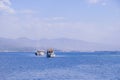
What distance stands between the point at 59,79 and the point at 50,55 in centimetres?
10365

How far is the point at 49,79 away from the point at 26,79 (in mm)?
4114

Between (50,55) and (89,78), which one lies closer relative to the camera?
(89,78)

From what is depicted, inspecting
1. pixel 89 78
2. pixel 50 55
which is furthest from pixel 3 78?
pixel 50 55

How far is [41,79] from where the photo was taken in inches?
2153

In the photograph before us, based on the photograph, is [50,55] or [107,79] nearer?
[107,79]

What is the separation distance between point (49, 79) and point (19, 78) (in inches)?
231

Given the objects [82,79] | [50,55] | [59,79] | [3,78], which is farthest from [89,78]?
[50,55]

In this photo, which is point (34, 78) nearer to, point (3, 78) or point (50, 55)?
point (3, 78)

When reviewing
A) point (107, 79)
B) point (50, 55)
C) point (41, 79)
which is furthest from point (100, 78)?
point (50, 55)

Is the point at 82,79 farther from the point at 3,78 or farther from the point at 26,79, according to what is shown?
the point at 3,78

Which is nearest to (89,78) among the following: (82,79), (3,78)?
(82,79)

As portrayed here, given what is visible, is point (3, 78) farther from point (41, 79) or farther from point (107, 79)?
point (107, 79)

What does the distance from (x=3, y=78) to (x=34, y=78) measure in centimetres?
603

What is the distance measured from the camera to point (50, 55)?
519 ft
